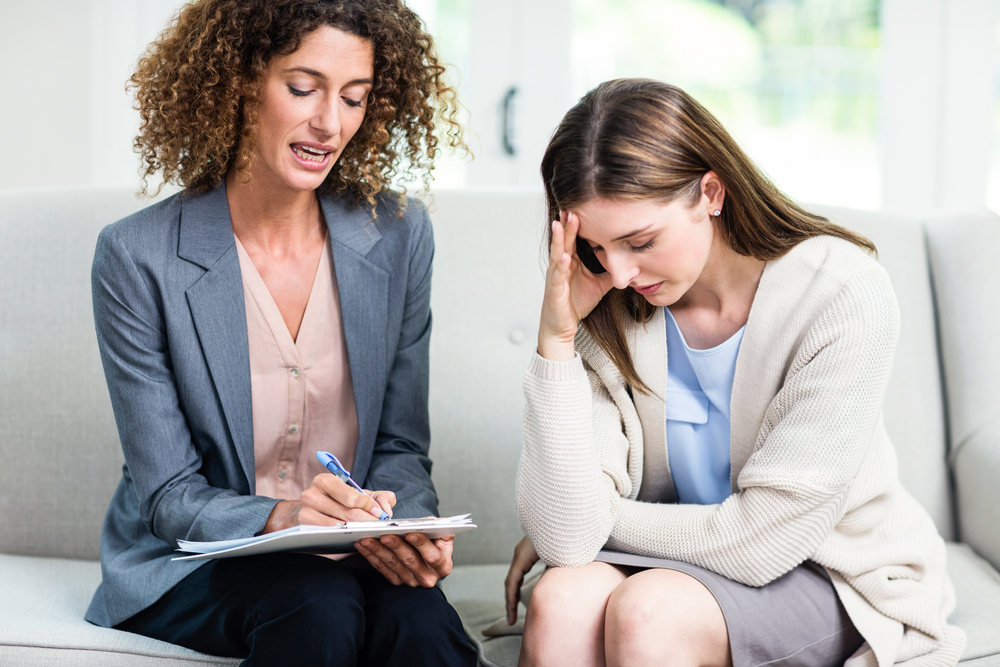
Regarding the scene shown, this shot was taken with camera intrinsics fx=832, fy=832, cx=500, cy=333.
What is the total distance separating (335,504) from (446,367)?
66cm

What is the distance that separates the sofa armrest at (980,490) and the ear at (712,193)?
82 centimetres

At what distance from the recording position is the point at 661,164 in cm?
104

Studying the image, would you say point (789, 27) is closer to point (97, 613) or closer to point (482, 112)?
point (482, 112)

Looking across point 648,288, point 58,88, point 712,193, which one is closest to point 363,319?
point 648,288

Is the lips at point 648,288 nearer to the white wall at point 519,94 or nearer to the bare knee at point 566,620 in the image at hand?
the bare knee at point 566,620

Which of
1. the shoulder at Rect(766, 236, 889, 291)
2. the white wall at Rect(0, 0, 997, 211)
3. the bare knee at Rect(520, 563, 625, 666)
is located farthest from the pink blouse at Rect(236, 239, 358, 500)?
the white wall at Rect(0, 0, 997, 211)

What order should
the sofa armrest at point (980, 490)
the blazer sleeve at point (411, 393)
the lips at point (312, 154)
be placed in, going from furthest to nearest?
the sofa armrest at point (980, 490) → the blazer sleeve at point (411, 393) → the lips at point (312, 154)

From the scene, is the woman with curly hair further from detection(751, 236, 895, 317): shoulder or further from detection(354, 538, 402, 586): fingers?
detection(751, 236, 895, 317): shoulder

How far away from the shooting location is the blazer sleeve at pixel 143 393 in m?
1.21

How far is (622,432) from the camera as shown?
1.26m

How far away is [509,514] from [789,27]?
5.96 feet

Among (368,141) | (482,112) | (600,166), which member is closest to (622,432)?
(600,166)

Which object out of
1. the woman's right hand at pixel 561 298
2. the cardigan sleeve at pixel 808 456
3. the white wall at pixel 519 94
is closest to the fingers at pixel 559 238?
the woman's right hand at pixel 561 298

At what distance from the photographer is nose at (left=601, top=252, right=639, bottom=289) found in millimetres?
1077
